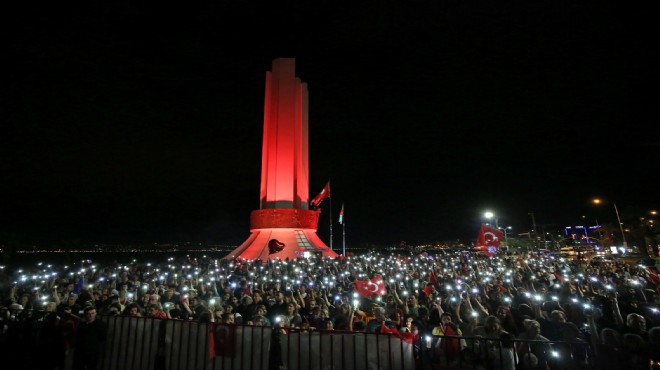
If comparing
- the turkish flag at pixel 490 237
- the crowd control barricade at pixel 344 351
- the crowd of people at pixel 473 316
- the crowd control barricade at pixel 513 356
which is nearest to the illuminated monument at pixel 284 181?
the turkish flag at pixel 490 237

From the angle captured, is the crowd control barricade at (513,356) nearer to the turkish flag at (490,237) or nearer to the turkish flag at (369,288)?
the turkish flag at (369,288)

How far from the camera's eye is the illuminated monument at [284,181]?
36.3m

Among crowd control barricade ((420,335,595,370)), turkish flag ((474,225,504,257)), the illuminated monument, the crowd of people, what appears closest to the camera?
crowd control barricade ((420,335,595,370))

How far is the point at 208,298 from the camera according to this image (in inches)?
484

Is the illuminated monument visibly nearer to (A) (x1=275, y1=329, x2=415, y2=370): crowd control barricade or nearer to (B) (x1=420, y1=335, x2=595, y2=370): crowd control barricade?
(B) (x1=420, y1=335, x2=595, y2=370): crowd control barricade

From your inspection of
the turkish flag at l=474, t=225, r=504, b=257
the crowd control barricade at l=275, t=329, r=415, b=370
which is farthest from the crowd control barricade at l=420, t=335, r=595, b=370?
the turkish flag at l=474, t=225, r=504, b=257

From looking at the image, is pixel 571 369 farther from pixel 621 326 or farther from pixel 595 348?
pixel 621 326

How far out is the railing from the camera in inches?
208

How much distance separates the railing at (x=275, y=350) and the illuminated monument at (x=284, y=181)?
90.3 feet

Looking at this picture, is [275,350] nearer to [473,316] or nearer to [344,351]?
[344,351]

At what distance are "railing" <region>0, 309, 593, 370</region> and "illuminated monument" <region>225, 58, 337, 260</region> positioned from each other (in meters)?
27.5

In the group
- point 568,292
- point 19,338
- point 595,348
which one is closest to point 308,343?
point 595,348

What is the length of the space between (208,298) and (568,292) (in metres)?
12.0

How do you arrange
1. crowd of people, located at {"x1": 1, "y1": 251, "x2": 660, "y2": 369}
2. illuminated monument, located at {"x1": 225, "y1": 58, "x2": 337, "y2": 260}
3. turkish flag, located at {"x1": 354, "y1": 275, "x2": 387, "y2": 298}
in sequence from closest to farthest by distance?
crowd of people, located at {"x1": 1, "y1": 251, "x2": 660, "y2": 369}
turkish flag, located at {"x1": 354, "y1": 275, "x2": 387, "y2": 298}
illuminated monument, located at {"x1": 225, "y1": 58, "x2": 337, "y2": 260}
